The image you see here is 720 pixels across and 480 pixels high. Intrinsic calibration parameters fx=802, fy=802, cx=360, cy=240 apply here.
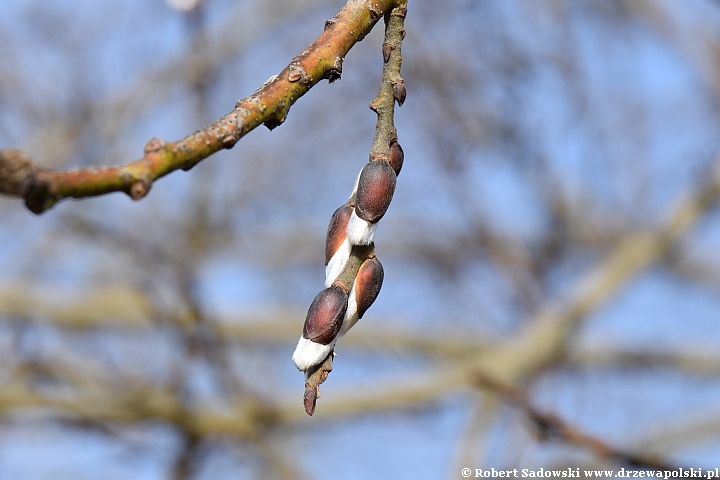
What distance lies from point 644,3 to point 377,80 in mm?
2873

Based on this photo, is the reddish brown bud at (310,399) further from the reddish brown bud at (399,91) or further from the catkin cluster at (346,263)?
the reddish brown bud at (399,91)

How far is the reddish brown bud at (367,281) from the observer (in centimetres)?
80

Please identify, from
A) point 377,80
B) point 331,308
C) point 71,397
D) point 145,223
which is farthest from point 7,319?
point 331,308

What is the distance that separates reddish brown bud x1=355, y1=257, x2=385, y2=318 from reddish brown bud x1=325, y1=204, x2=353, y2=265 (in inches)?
1.4

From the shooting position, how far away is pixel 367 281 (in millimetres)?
804

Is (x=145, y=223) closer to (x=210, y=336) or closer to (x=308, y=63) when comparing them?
(x=210, y=336)

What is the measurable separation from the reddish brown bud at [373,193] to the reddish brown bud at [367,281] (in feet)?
0.15

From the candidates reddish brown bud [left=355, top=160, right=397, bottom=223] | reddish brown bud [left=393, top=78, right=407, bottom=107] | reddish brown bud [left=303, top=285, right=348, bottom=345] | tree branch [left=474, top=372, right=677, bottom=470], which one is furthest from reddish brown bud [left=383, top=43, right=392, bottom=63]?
tree branch [left=474, top=372, right=677, bottom=470]

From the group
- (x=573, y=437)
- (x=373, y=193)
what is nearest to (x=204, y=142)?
(x=373, y=193)

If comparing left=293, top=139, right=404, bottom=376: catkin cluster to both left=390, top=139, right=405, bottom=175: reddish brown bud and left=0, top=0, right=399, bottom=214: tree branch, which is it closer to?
left=390, top=139, right=405, bottom=175: reddish brown bud

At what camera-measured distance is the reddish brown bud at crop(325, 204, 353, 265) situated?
819 millimetres

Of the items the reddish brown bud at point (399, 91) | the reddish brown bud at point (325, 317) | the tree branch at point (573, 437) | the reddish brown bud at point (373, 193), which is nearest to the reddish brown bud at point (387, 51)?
the reddish brown bud at point (399, 91)

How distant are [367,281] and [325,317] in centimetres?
6

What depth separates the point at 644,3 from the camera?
6113mm
